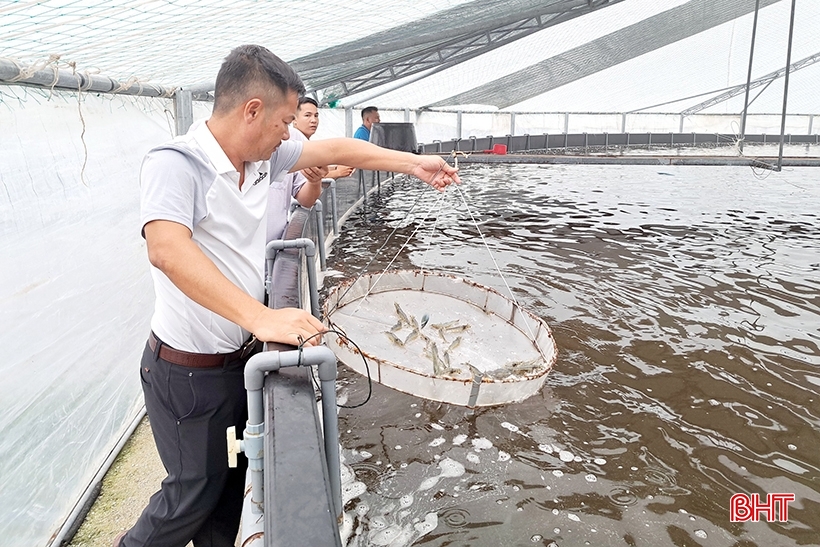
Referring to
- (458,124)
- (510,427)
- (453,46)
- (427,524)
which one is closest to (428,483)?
(427,524)

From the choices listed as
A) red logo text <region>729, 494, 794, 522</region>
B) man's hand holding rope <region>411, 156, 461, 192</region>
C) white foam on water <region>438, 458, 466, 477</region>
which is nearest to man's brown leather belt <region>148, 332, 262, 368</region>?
man's hand holding rope <region>411, 156, 461, 192</region>

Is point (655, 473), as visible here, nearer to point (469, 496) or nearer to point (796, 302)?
point (469, 496)

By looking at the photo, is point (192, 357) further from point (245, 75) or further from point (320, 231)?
point (320, 231)

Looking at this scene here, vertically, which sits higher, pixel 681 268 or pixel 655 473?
pixel 681 268

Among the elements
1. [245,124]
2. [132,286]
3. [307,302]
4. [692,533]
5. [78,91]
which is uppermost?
[78,91]

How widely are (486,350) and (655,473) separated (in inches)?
52.6

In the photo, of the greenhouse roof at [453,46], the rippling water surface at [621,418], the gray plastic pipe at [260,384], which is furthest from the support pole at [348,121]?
the gray plastic pipe at [260,384]

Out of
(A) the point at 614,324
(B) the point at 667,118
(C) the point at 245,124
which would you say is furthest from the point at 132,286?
(B) the point at 667,118

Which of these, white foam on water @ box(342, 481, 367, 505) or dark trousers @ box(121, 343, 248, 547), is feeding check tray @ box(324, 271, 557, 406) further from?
dark trousers @ box(121, 343, 248, 547)

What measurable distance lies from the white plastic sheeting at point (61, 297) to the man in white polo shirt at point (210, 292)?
1.99 ft

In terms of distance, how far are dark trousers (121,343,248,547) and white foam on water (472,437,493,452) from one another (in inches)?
82.4

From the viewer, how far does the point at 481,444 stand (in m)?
3.76

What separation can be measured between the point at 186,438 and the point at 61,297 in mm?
1072

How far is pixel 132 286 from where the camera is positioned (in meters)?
3.47
